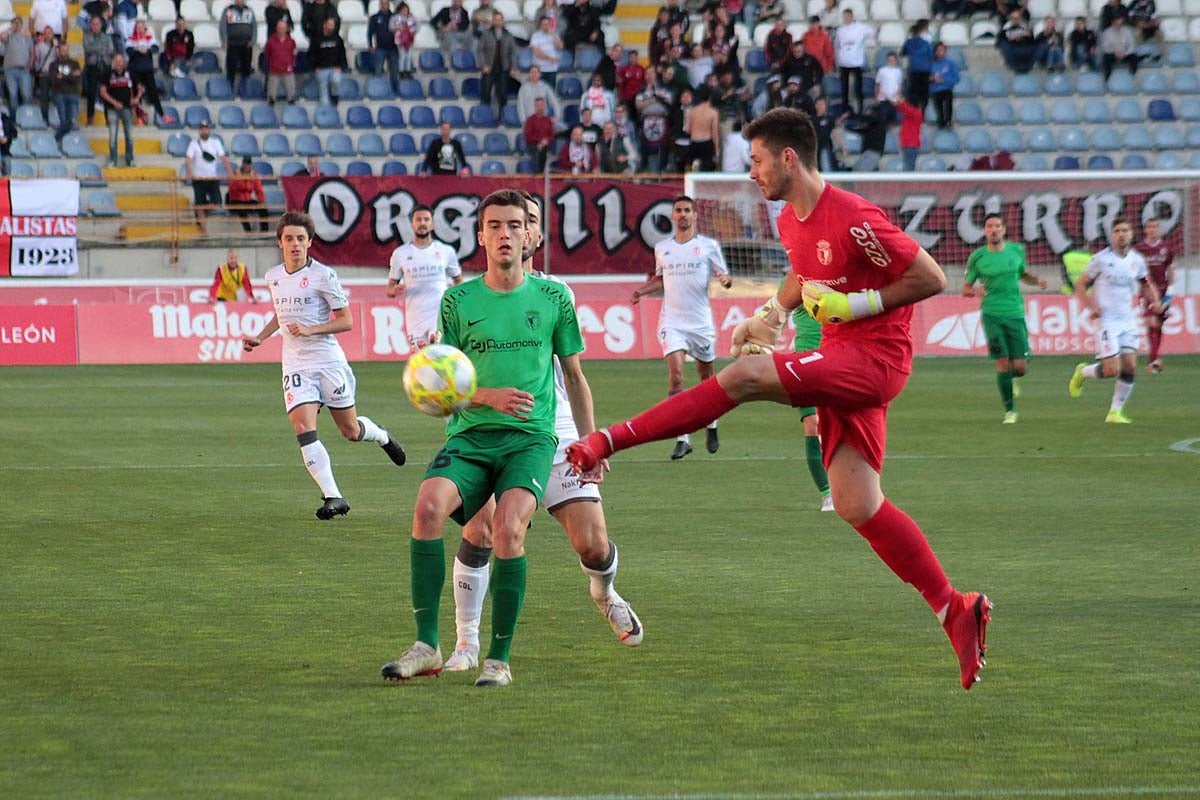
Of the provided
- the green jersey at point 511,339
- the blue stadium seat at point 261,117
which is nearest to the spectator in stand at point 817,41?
the blue stadium seat at point 261,117

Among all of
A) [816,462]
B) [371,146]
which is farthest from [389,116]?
[816,462]

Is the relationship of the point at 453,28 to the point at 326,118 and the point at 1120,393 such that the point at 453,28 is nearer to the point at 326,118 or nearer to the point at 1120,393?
the point at 326,118

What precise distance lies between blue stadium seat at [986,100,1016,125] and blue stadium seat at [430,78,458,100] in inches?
394

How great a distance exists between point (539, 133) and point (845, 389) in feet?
81.4

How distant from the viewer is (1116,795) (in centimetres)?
497

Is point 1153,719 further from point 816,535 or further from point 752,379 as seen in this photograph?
point 816,535

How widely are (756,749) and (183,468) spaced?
1005cm

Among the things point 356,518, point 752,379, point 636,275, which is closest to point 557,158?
point 636,275

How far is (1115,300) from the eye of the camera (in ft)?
64.0

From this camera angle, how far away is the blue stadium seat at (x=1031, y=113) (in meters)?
34.5

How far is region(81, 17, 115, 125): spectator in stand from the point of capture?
2961 centimetres

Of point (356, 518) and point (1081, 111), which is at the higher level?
point (1081, 111)

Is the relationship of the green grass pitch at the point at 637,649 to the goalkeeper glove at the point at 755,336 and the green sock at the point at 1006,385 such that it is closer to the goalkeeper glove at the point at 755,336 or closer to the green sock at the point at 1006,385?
the goalkeeper glove at the point at 755,336

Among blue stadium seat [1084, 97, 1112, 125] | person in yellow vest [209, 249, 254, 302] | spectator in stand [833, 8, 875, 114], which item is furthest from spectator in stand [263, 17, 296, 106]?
blue stadium seat [1084, 97, 1112, 125]
